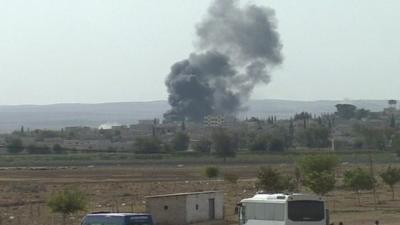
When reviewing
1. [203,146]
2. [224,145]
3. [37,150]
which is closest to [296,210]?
[224,145]

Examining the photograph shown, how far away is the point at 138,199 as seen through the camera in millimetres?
67562

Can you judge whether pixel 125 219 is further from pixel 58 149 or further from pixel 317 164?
pixel 58 149

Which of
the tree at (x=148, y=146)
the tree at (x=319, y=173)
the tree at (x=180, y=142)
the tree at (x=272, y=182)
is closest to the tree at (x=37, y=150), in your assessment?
the tree at (x=148, y=146)

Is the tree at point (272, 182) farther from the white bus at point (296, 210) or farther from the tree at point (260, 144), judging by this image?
the tree at point (260, 144)

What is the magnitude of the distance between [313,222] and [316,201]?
0.72 m

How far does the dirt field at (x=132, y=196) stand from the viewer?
5130 centimetres

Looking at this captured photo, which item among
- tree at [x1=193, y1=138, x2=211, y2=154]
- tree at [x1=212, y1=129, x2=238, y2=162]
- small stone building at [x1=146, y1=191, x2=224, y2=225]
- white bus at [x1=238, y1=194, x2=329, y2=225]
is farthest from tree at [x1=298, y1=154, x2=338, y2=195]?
tree at [x1=193, y1=138, x2=211, y2=154]

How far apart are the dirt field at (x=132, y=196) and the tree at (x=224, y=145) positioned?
5505cm

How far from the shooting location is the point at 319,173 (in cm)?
6166

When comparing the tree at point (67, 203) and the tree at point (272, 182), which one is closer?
the tree at point (67, 203)

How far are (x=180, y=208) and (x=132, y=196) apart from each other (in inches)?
892

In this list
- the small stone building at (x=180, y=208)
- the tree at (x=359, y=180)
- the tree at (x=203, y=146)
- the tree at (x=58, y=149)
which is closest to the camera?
the small stone building at (x=180, y=208)

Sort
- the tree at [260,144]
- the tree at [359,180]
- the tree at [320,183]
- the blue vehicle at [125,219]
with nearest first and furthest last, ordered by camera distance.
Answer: the blue vehicle at [125,219] → the tree at [320,183] → the tree at [359,180] → the tree at [260,144]

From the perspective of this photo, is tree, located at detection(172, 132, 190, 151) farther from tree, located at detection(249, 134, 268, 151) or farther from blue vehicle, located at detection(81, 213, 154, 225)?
blue vehicle, located at detection(81, 213, 154, 225)
